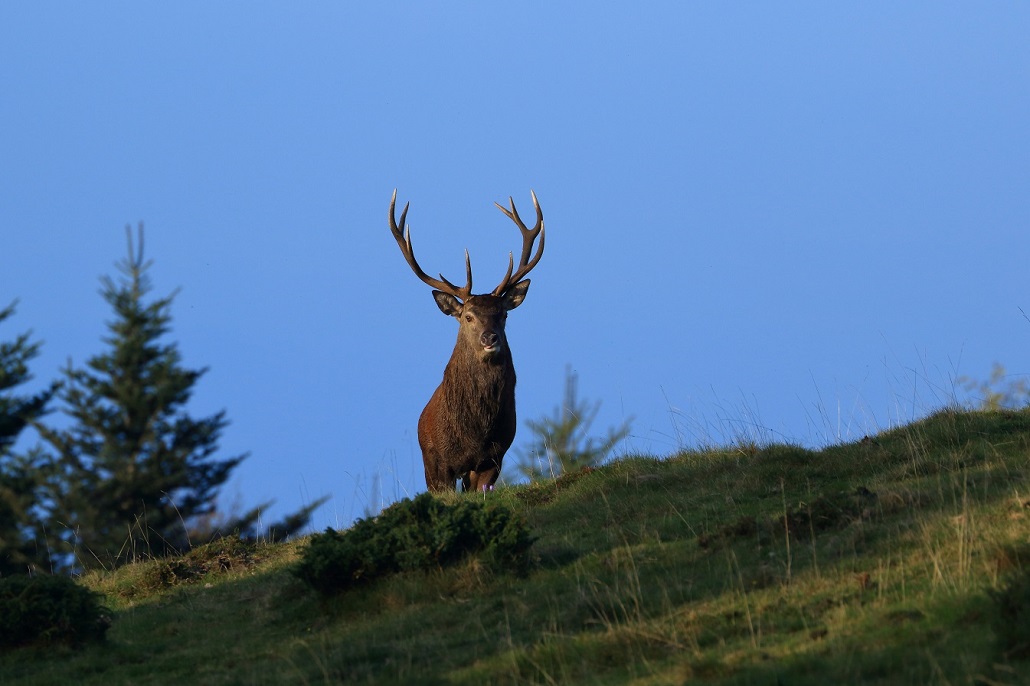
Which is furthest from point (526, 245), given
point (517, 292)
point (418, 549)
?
point (418, 549)

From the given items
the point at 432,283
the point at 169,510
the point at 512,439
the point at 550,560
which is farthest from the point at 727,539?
the point at 169,510

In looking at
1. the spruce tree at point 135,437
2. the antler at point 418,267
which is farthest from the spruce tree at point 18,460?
the antler at point 418,267

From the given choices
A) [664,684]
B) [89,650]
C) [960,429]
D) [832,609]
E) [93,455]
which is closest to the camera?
[664,684]

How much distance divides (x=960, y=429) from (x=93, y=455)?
28.9 metres

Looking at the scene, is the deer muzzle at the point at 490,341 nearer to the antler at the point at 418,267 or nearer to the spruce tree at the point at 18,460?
the antler at the point at 418,267

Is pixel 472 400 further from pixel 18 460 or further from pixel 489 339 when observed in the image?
pixel 18 460

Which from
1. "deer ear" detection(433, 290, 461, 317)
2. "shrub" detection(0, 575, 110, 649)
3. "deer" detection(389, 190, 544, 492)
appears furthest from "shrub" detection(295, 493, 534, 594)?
"deer ear" detection(433, 290, 461, 317)

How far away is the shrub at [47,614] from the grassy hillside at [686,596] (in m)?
0.21

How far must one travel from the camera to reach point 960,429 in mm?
11781

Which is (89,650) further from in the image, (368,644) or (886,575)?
(886,575)

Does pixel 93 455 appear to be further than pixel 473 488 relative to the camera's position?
Yes

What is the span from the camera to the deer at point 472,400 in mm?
14172

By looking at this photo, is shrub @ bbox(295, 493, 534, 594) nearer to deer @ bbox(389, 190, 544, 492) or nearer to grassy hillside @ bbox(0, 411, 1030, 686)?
grassy hillside @ bbox(0, 411, 1030, 686)

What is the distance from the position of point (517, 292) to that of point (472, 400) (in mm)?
1657
